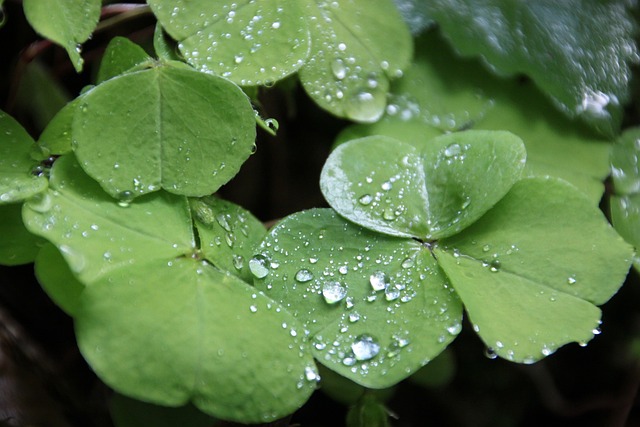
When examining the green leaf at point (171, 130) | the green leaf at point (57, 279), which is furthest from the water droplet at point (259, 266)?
the green leaf at point (57, 279)

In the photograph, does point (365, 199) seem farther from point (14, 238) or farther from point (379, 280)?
point (14, 238)

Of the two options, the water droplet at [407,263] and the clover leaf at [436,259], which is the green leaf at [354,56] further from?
the water droplet at [407,263]

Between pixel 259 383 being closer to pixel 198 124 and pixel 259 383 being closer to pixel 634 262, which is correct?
pixel 198 124

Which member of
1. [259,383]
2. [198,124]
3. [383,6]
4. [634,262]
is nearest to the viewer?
[259,383]

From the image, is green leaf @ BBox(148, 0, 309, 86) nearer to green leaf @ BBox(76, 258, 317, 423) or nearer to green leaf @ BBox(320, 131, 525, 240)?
green leaf @ BBox(320, 131, 525, 240)

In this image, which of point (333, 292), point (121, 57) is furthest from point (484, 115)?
point (121, 57)

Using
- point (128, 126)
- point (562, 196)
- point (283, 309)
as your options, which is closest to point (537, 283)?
point (562, 196)
